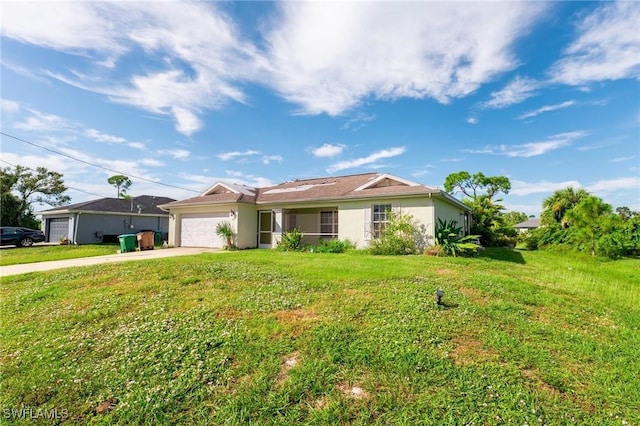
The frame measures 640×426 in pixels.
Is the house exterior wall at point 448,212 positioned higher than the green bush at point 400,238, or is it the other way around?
the house exterior wall at point 448,212

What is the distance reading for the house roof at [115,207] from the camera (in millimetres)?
23125

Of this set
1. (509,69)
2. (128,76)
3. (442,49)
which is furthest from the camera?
(509,69)

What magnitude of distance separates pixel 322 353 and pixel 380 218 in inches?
402

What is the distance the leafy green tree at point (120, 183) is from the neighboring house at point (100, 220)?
1096 inches

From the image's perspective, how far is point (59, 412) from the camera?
2982 millimetres

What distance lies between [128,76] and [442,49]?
10754 millimetres

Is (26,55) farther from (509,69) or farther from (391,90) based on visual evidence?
(509,69)

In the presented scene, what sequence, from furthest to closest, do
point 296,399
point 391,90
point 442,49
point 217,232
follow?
1. point 217,232
2. point 391,90
3. point 442,49
4. point 296,399

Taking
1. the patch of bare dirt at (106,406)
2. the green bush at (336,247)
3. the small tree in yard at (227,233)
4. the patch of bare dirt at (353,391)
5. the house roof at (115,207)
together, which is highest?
the house roof at (115,207)

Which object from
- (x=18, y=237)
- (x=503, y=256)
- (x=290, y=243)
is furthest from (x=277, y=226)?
(x=18, y=237)

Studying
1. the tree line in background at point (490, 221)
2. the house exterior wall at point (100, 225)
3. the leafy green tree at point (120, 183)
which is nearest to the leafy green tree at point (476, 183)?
the tree line in background at point (490, 221)

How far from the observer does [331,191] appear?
15633 millimetres

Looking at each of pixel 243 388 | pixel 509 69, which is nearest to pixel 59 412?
pixel 243 388

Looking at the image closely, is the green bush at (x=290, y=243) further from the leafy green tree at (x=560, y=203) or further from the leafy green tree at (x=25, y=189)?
the leafy green tree at (x=25, y=189)
